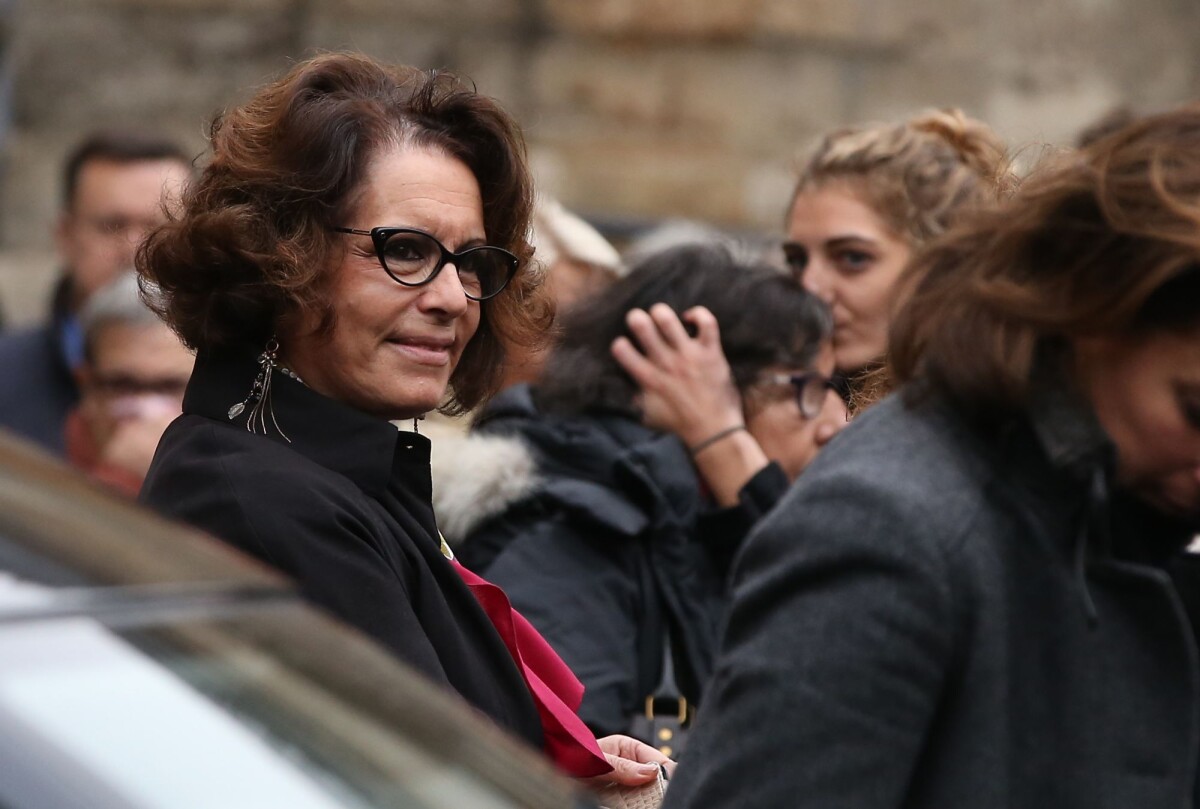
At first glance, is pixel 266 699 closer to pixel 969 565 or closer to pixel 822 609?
pixel 822 609

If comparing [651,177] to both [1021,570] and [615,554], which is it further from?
[1021,570]

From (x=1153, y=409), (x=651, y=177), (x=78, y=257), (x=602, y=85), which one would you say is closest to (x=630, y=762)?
(x=1153, y=409)

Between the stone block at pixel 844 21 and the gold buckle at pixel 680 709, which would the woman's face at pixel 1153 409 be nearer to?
the gold buckle at pixel 680 709

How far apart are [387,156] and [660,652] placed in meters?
1.21

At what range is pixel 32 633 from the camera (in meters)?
1.30

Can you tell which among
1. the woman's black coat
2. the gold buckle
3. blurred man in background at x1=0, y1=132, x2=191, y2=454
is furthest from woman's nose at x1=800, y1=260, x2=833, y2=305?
blurred man in background at x1=0, y1=132, x2=191, y2=454

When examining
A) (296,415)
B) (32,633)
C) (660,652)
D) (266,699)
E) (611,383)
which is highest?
(32,633)

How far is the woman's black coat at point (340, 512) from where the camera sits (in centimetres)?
228

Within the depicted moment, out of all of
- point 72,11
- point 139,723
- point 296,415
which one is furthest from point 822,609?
point 72,11

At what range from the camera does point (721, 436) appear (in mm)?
3768

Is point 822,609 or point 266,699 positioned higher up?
point 266,699

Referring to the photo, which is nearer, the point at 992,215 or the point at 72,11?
the point at 992,215

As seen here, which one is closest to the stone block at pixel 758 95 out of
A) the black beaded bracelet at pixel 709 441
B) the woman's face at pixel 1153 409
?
the black beaded bracelet at pixel 709 441

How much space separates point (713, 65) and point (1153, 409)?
663cm
